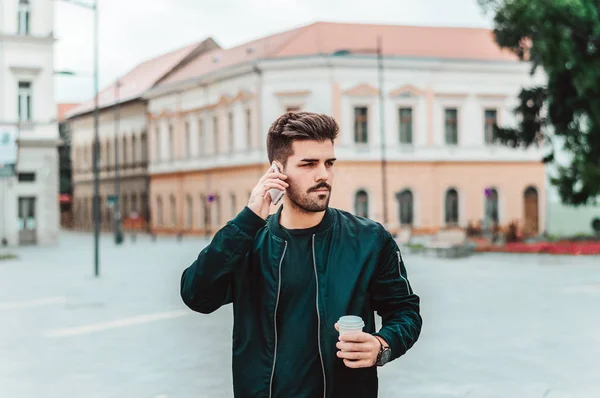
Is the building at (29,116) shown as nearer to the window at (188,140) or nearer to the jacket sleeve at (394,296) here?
the window at (188,140)

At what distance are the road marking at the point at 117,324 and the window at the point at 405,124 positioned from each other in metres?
37.4

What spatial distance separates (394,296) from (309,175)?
1.98 feet

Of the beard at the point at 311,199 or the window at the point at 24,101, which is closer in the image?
the beard at the point at 311,199

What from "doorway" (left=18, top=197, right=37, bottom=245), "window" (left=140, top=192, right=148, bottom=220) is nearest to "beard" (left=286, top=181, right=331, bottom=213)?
"doorway" (left=18, top=197, right=37, bottom=245)

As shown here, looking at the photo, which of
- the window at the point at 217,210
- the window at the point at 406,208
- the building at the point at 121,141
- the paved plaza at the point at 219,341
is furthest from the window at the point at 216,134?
the paved plaza at the point at 219,341

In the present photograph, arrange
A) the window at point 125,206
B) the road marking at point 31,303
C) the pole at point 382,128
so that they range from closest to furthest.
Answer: the road marking at point 31,303
the pole at point 382,128
the window at point 125,206

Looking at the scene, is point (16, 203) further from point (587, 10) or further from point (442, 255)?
point (587, 10)

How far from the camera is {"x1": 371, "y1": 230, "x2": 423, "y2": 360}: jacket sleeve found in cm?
376

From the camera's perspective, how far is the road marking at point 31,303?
59.1ft

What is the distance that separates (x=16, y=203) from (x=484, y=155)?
25.4 meters

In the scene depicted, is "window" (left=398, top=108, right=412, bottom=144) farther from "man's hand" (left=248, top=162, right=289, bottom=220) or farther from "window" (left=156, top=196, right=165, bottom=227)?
"man's hand" (left=248, top=162, right=289, bottom=220)

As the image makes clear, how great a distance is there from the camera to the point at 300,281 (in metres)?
3.65

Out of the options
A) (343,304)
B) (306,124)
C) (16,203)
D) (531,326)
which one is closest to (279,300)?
(343,304)

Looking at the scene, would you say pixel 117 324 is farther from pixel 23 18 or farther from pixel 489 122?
pixel 489 122
